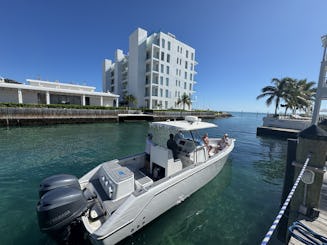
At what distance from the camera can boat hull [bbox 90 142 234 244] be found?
257 centimetres

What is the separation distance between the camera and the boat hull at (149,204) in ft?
8.43

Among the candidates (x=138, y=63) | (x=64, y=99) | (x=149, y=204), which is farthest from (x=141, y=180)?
(x=138, y=63)

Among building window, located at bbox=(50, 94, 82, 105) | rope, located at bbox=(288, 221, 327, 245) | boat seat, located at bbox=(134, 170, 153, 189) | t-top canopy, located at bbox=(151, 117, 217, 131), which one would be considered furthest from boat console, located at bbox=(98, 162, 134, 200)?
building window, located at bbox=(50, 94, 82, 105)

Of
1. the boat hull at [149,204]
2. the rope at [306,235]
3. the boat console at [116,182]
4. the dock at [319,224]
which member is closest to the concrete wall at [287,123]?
the dock at [319,224]

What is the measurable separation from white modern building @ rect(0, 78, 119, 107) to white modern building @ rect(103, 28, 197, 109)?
7.84m

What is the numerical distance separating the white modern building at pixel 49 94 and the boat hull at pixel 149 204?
28.7 m

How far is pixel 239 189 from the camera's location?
566 centimetres

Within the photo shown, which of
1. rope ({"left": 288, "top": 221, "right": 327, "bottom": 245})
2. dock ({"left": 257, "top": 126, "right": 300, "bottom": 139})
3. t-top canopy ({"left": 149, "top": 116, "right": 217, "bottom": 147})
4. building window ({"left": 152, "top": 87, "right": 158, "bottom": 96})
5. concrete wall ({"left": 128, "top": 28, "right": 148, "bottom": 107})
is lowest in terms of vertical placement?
dock ({"left": 257, "top": 126, "right": 300, "bottom": 139})

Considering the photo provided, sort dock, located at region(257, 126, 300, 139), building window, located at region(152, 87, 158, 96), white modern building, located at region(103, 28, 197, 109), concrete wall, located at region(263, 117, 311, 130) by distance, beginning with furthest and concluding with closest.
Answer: building window, located at region(152, 87, 158, 96), white modern building, located at region(103, 28, 197, 109), concrete wall, located at region(263, 117, 311, 130), dock, located at region(257, 126, 300, 139)

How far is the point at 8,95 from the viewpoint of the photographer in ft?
72.1

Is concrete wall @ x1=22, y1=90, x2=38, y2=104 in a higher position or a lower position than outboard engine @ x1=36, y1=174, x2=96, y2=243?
higher

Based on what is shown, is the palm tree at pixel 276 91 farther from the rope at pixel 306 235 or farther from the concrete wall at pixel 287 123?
the rope at pixel 306 235

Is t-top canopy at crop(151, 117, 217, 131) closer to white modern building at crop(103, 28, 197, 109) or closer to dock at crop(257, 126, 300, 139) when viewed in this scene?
dock at crop(257, 126, 300, 139)

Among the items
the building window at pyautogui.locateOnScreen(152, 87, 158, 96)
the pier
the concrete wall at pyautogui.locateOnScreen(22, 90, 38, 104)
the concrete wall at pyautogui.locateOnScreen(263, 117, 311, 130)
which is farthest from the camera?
the building window at pyautogui.locateOnScreen(152, 87, 158, 96)
